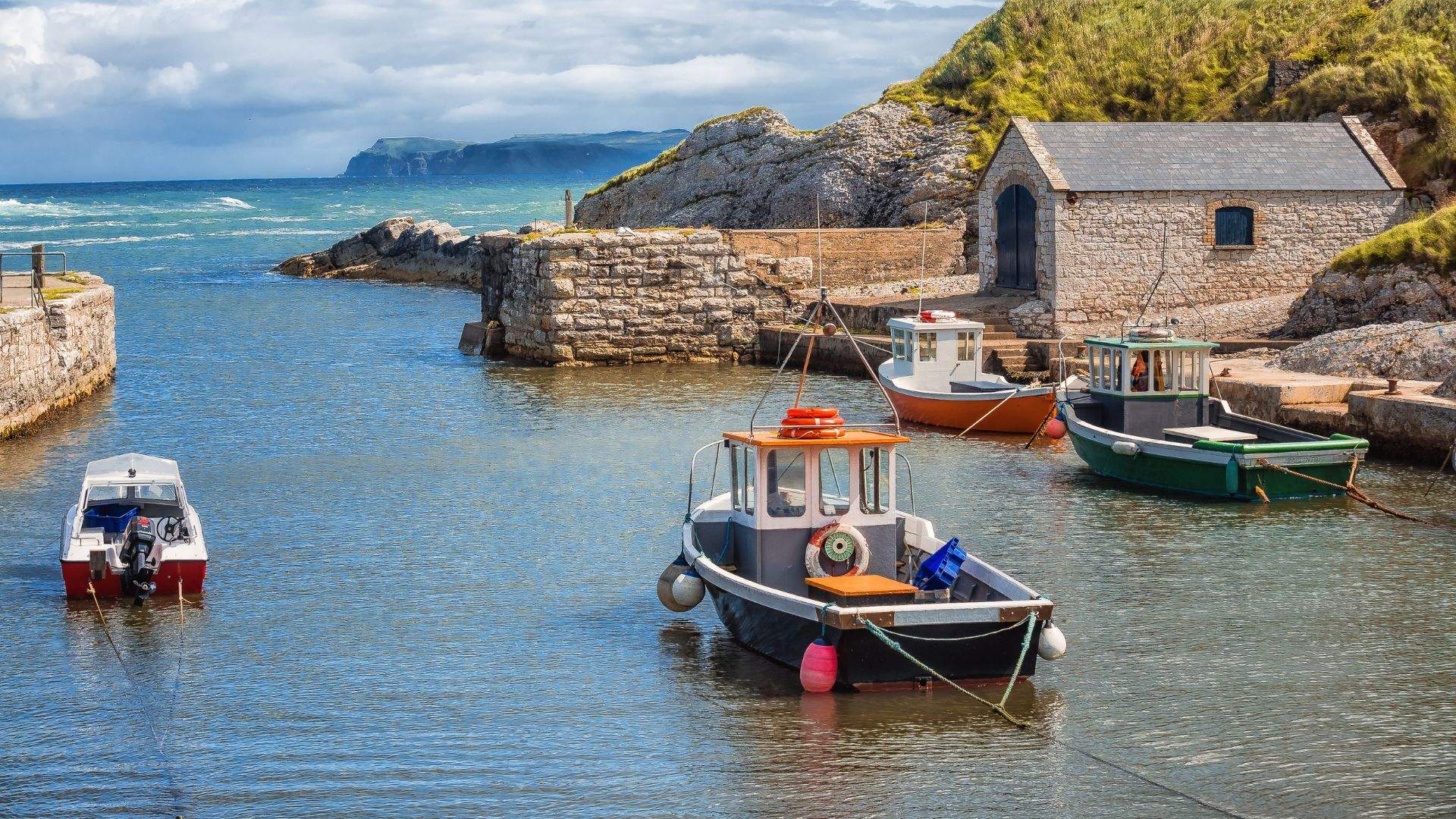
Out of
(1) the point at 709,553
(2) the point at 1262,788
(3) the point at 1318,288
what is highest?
(3) the point at 1318,288

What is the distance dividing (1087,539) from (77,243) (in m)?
91.9

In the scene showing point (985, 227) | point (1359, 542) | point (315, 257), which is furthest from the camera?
point (315, 257)

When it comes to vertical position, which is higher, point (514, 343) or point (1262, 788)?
point (514, 343)

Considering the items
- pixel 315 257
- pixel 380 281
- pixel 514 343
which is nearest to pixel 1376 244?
pixel 514 343

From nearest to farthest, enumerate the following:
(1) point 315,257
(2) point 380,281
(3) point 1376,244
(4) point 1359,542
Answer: (4) point 1359,542 < (3) point 1376,244 < (2) point 380,281 < (1) point 315,257

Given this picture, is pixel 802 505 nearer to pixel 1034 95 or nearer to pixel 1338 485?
pixel 1338 485

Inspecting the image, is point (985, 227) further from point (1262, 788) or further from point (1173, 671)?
point (1262, 788)

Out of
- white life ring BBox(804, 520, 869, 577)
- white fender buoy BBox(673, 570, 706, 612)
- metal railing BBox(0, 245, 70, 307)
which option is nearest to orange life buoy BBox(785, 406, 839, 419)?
white life ring BBox(804, 520, 869, 577)

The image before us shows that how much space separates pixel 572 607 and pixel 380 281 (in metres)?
53.9

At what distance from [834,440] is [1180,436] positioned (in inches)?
391

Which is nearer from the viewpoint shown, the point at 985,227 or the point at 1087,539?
the point at 1087,539

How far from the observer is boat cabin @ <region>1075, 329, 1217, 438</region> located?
75.7 ft

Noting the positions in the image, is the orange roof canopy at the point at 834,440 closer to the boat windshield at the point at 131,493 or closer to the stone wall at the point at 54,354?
the boat windshield at the point at 131,493

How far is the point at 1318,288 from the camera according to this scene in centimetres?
3136
